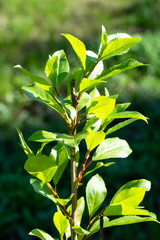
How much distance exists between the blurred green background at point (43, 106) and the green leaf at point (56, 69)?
1714 millimetres

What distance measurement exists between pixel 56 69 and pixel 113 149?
0.20 m

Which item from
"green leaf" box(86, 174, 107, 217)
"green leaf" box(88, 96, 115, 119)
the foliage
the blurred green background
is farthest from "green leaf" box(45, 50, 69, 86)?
the blurred green background

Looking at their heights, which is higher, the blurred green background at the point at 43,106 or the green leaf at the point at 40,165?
the green leaf at the point at 40,165

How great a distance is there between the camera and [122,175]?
3.00 meters

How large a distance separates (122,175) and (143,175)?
0.18m

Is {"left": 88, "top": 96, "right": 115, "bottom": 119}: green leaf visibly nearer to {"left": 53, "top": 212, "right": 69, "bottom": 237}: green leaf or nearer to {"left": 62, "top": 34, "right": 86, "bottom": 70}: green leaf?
{"left": 62, "top": 34, "right": 86, "bottom": 70}: green leaf

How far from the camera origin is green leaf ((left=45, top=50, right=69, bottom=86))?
0.69 metres

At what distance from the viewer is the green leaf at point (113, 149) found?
2.34ft

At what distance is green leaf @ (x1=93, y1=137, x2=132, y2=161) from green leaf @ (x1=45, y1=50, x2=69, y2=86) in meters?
0.16

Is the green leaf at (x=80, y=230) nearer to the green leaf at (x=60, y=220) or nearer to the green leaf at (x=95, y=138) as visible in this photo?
the green leaf at (x=60, y=220)

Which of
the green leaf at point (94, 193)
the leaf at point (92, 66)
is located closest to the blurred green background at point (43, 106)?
the green leaf at point (94, 193)

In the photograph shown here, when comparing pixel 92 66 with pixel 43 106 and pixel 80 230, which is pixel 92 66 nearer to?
pixel 80 230

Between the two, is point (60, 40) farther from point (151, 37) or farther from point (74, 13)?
point (74, 13)

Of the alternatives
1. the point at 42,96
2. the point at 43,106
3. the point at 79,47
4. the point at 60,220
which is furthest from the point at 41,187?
the point at 43,106
